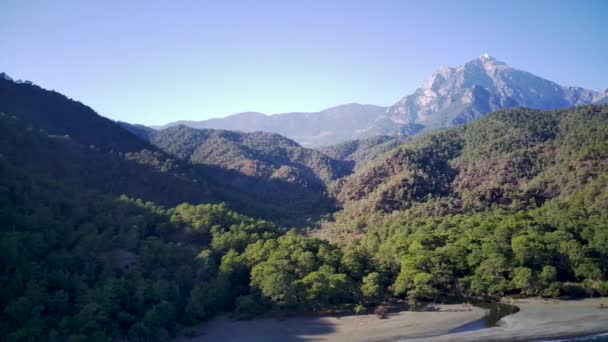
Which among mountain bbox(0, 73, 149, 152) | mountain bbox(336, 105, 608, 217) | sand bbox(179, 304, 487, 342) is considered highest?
mountain bbox(0, 73, 149, 152)

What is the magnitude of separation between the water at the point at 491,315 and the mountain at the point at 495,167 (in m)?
33.2

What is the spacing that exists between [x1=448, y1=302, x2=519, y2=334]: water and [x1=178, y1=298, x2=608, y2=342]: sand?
24.8 inches

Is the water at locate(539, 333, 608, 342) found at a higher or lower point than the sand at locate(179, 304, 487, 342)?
higher

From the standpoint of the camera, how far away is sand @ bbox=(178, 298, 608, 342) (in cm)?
4119

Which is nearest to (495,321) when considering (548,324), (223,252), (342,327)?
(548,324)

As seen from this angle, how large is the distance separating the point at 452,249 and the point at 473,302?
25.6 feet

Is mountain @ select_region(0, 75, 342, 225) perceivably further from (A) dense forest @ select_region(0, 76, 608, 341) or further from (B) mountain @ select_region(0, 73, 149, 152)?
(A) dense forest @ select_region(0, 76, 608, 341)

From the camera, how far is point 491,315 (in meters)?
46.3

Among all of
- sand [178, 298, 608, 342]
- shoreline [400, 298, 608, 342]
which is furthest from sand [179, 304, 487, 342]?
shoreline [400, 298, 608, 342]

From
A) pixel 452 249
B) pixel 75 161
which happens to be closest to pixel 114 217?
pixel 75 161

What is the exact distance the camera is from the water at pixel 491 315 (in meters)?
43.3

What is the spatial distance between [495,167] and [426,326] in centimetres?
8360

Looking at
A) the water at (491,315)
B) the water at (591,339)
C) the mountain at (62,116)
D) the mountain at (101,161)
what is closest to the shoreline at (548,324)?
the water at (591,339)

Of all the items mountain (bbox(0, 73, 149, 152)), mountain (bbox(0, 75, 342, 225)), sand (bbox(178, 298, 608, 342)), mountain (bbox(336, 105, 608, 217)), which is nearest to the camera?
sand (bbox(178, 298, 608, 342))
